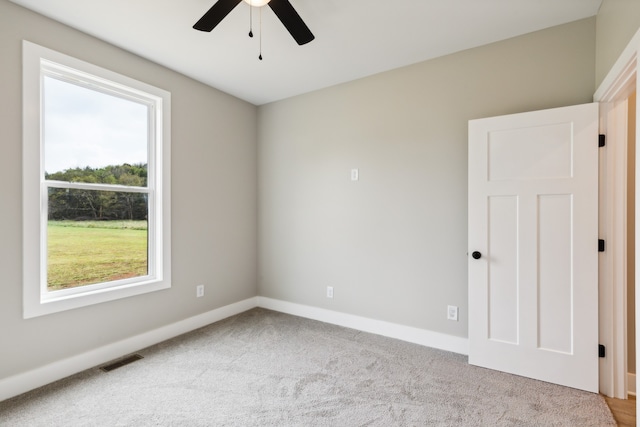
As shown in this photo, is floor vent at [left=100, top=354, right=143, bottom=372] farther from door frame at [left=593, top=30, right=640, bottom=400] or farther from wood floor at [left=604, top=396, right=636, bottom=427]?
door frame at [left=593, top=30, right=640, bottom=400]

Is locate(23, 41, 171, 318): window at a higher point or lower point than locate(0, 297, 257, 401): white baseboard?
higher

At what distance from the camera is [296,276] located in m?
3.75

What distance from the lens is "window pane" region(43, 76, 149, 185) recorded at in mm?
2371

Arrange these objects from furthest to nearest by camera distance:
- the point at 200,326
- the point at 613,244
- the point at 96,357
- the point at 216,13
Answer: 1. the point at 200,326
2. the point at 96,357
3. the point at 613,244
4. the point at 216,13

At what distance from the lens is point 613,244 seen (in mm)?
2078

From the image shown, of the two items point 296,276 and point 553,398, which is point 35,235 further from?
point 553,398

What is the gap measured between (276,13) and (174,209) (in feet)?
6.86

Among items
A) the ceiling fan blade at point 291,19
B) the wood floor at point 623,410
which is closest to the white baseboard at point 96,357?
the ceiling fan blade at point 291,19

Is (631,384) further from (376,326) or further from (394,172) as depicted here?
(394,172)

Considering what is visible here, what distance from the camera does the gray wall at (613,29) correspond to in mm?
1622

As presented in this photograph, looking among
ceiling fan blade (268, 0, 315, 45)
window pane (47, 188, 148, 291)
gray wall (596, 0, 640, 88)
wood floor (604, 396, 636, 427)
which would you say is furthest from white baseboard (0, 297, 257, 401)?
gray wall (596, 0, 640, 88)

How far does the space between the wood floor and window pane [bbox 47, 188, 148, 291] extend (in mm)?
3717

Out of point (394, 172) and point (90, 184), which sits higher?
point (394, 172)

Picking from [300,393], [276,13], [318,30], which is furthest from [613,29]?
[300,393]
